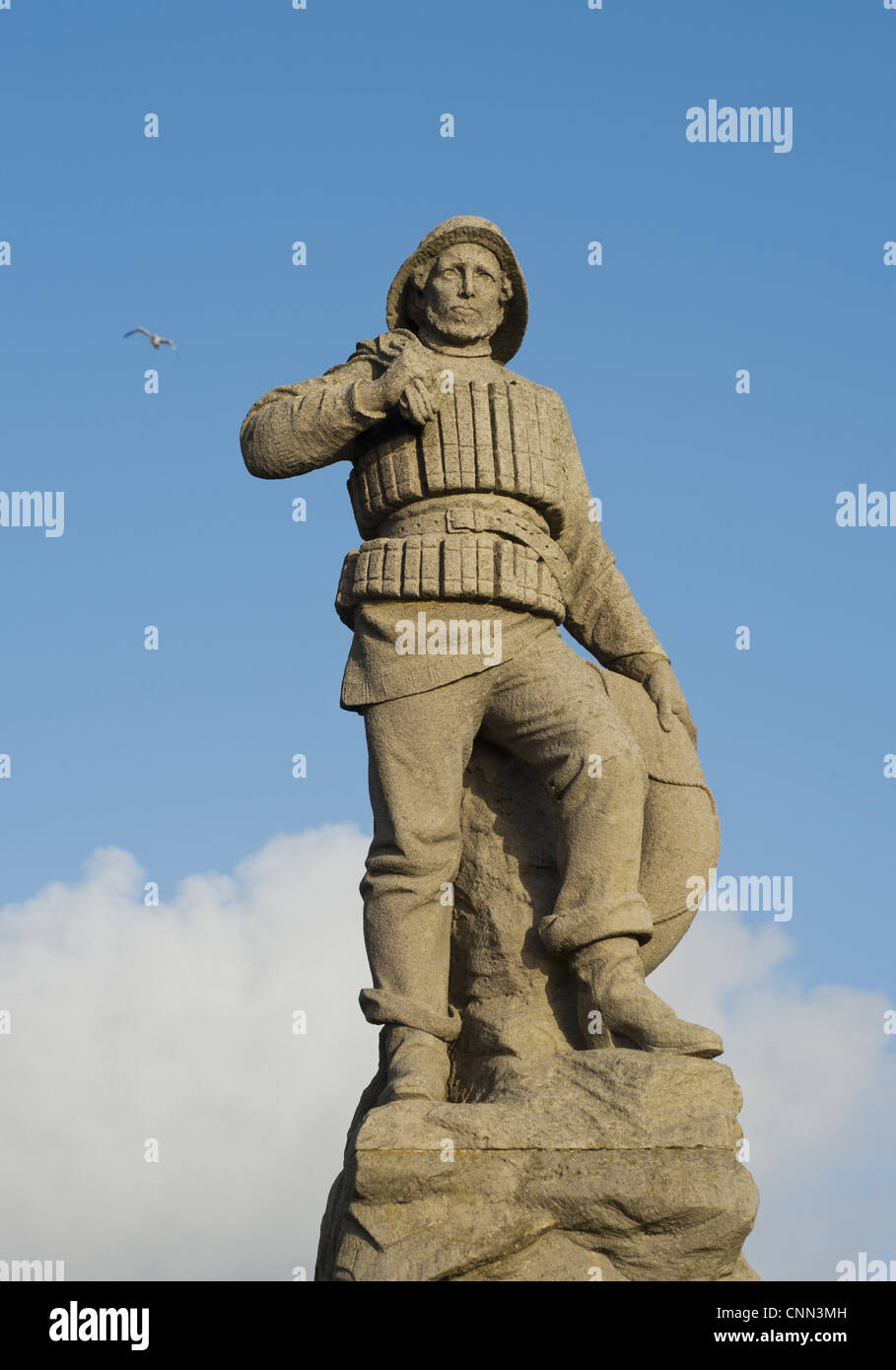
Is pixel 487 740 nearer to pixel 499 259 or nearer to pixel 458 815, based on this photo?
pixel 458 815

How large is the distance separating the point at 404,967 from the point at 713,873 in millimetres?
1455

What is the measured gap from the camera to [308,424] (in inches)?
303

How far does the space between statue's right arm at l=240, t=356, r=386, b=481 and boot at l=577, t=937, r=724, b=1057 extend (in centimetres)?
234

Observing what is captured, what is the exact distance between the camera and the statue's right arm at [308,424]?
25.0ft

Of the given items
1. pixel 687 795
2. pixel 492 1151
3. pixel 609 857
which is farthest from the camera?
pixel 687 795

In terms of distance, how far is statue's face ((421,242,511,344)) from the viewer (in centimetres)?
807

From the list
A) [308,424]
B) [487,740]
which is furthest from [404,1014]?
[308,424]

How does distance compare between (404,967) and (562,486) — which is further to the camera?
(562,486)

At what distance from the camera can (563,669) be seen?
24.9 ft

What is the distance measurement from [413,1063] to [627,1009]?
0.84 meters
